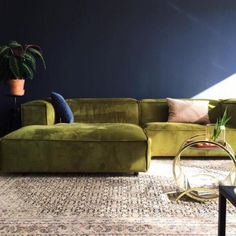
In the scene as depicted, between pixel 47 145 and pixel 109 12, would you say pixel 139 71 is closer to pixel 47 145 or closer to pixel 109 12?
pixel 109 12

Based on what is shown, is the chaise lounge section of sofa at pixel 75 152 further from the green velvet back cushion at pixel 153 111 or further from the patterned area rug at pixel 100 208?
the green velvet back cushion at pixel 153 111

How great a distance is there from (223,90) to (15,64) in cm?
259

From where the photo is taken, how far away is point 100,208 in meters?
2.36

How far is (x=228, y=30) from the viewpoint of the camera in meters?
4.57

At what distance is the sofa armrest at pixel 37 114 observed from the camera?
383cm

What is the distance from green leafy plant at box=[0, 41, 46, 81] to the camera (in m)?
4.01

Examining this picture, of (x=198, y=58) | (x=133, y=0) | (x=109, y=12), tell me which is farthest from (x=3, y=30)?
(x=198, y=58)

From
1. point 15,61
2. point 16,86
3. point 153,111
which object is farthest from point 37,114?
point 153,111

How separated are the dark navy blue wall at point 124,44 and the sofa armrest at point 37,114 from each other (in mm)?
837

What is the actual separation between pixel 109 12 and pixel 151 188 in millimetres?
2610

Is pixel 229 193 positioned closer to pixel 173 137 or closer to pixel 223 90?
pixel 173 137

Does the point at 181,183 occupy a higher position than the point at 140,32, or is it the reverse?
the point at 140,32

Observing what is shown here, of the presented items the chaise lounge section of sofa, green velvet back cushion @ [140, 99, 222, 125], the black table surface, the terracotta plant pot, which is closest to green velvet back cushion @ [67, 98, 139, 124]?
green velvet back cushion @ [140, 99, 222, 125]

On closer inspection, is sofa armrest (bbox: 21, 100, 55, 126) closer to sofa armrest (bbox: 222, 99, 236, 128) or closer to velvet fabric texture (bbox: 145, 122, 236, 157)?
velvet fabric texture (bbox: 145, 122, 236, 157)
